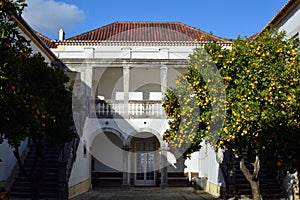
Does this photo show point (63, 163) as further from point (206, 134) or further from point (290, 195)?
point (290, 195)

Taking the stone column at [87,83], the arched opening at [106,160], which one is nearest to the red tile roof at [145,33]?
the stone column at [87,83]

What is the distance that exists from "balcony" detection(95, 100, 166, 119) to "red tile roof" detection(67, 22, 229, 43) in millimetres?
5179

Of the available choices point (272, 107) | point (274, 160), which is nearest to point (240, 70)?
point (272, 107)

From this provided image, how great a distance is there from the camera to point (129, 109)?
62.0 feet

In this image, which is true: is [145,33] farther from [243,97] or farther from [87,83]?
[243,97]

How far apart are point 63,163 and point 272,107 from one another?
7.59 metres

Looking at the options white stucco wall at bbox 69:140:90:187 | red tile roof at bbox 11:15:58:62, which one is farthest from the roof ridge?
white stucco wall at bbox 69:140:90:187

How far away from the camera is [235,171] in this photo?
13.3m

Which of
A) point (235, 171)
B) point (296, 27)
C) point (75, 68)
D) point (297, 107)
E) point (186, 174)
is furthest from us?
point (186, 174)

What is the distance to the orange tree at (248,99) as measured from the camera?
8.12 metres

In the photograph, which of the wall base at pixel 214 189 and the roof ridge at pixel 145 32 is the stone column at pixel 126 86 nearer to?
the roof ridge at pixel 145 32

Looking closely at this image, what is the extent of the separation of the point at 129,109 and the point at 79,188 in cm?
524

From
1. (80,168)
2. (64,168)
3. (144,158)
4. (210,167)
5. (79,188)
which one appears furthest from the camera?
(144,158)

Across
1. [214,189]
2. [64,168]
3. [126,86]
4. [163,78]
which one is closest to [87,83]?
[126,86]
